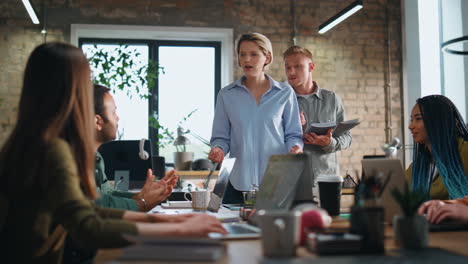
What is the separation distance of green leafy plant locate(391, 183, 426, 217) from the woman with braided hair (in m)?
1.10

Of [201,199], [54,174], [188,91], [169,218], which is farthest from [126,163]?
[188,91]

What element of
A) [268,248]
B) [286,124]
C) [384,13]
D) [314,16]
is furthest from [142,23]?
[268,248]

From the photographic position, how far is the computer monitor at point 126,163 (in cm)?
393

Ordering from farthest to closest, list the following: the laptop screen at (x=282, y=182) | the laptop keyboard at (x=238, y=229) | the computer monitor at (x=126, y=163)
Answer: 1. the computer monitor at (x=126, y=163)
2. the laptop screen at (x=282, y=182)
3. the laptop keyboard at (x=238, y=229)

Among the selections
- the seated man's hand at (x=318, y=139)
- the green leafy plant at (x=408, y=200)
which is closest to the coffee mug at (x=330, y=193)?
the green leafy plant at (x=408, y=200)

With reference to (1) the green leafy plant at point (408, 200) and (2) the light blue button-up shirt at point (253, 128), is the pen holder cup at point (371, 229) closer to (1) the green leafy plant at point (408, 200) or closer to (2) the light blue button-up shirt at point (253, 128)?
(1) the green leafy plant at point (408, 200)

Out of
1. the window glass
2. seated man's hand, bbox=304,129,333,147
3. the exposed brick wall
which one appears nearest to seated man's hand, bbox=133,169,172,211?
seated man's hand, bbox=304,129,333,147

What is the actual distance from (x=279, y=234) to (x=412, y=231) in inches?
12.5

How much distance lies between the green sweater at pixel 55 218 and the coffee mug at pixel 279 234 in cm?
33

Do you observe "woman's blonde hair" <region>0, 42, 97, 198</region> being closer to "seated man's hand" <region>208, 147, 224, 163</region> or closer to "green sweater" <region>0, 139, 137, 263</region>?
"green sweater" <region>0, 139, 137, 263</region>

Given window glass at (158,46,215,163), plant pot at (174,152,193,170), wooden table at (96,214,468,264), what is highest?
window glass at (158,46,215,163)

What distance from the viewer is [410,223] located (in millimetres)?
1178

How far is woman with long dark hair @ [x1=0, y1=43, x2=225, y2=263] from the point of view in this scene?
123cm

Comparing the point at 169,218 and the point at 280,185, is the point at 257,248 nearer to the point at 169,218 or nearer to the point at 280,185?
the point at 169,218
